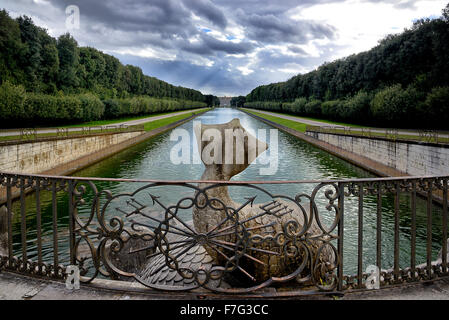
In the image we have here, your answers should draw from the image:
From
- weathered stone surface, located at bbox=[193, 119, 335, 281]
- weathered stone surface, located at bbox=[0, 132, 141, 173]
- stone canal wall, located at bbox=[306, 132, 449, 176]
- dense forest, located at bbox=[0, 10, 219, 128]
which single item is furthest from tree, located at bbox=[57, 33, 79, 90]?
weathered stone surface, located at bbox=[193, 119, 335, 281]

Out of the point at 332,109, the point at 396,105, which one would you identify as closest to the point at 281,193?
the point at 396,105

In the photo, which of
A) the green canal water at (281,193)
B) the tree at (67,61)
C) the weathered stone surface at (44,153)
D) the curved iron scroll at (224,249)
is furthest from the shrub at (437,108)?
the tree at (67,61)

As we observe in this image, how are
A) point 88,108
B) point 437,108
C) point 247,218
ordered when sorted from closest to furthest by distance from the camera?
point 247,218, point 437,108, point 88,108

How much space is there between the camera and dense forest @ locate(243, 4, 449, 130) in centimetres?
2303

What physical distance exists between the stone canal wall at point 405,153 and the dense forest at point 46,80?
19904 millimetres

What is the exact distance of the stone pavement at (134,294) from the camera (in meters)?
2.72

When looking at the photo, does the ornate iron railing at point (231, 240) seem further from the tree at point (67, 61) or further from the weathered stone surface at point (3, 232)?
the tree at point (67, 61)

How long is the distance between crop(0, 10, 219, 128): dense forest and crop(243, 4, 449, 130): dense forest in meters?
23.4

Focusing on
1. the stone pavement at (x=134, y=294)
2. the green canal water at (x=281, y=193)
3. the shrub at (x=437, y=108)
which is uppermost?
the shrub at (x=437, y=108)

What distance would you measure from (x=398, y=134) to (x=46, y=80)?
27.1 metres

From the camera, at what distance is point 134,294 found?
109 inches

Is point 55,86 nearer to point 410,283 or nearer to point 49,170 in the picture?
point 49,170

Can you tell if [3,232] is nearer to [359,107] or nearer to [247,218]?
[247,218]

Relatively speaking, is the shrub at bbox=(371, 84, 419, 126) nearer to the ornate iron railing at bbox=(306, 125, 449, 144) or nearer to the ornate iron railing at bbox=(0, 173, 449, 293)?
the ornate iron railing at bbox=(306, 125, 449, 144)
